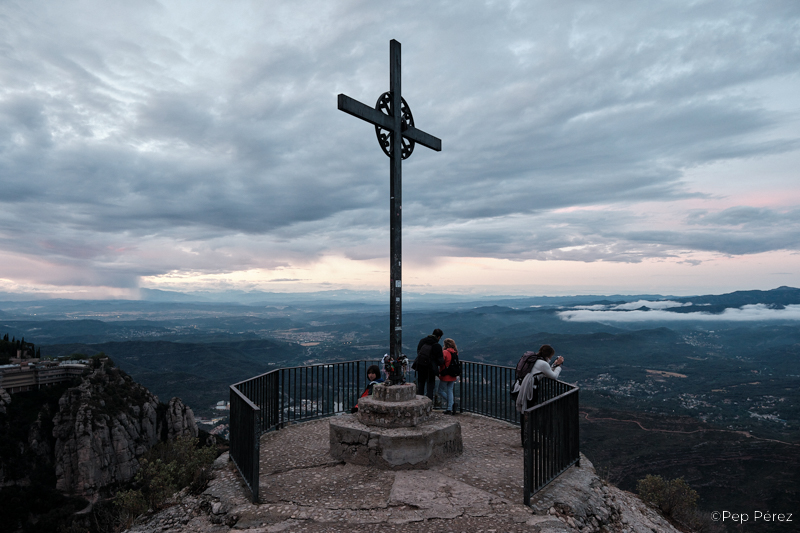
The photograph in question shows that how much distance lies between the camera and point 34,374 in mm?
63562

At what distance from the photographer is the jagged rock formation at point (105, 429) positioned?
48.3 m

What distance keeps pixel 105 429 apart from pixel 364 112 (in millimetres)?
61364

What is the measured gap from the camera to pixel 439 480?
577 centimetres

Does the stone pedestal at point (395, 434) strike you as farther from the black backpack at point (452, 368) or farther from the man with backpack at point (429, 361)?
the black backpack at point (452, 368)

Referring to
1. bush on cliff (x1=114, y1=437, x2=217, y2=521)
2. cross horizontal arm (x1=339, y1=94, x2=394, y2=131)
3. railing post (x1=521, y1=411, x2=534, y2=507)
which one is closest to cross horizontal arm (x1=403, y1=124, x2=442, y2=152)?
cross horizontal arm (x1=339, y1=94, x2=394, y2=131)

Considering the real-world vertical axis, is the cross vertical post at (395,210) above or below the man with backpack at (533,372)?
above

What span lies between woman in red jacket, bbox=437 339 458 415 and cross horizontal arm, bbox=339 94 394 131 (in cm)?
464

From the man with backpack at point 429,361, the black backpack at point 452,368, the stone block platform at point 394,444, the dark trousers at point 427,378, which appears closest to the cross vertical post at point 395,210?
the stone block platform at point 394,444

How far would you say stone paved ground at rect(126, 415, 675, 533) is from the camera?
467 cm

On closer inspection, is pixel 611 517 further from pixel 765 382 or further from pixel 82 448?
pixel 765 382

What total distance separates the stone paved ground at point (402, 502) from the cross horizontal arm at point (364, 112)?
5609 millimetres

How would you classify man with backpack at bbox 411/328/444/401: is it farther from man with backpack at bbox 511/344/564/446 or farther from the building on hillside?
the building on hillside

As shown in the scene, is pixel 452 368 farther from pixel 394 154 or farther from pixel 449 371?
pixel 394 154

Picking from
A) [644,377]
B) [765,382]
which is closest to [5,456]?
[644,377]
